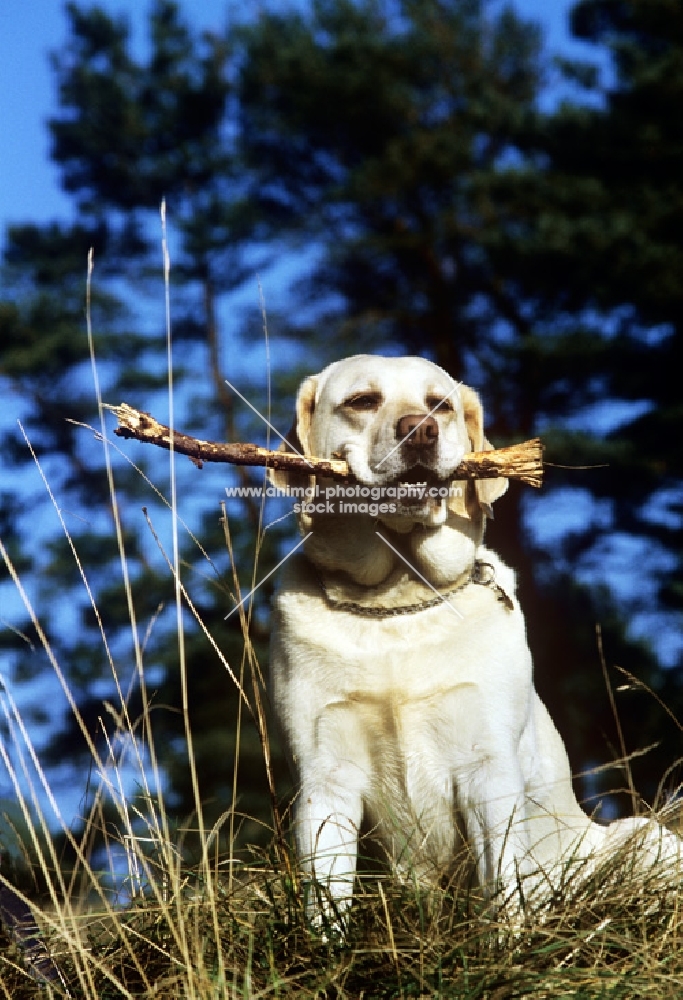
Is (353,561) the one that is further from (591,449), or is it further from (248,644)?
(591,449)

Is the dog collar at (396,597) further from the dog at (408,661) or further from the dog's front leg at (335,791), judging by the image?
the dog's front leg at (335,791)

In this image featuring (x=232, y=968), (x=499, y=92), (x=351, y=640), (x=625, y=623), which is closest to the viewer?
(x=232, y=968)

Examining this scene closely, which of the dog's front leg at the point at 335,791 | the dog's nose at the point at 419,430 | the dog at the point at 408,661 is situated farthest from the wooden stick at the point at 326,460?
the dog's front leg at the point at 335,791

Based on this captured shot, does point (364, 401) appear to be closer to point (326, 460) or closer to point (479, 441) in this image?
point (326, 460)

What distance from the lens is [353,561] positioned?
3.16 m

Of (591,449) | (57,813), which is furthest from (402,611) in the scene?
(591,449)

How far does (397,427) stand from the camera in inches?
119

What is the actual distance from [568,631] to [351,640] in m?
7.98

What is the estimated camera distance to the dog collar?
3.15m

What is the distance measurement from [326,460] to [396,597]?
1.44 feet

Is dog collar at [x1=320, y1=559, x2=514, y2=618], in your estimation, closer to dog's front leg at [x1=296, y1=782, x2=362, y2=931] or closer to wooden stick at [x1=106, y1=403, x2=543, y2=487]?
wooden stick at [x1=106, y1=403, x2=543, y2=487]

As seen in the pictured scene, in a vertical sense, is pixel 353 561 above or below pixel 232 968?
above

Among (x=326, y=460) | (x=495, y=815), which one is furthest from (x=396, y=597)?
(x=495, y=815)

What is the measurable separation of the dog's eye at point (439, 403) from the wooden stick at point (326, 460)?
6.8 inches
